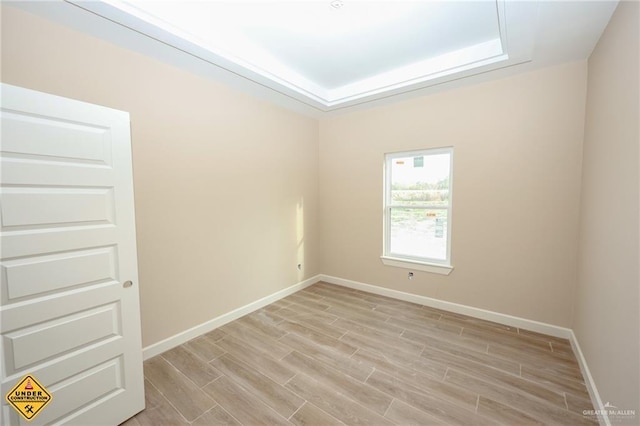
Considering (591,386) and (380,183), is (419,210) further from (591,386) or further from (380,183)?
(591,386)

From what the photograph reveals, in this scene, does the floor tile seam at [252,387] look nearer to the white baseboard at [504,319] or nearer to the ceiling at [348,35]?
the white baseboard at [504,319]

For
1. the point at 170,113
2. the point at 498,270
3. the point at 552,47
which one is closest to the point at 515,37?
the point at 552,47

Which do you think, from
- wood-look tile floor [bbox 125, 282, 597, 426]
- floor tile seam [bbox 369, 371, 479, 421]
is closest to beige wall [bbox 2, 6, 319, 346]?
wood-look tile floor [bbox 125, 282, 597, 426]

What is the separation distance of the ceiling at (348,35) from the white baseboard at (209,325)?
8.84 feet

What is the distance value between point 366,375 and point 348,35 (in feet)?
10.2

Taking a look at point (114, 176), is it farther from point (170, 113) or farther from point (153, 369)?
point (153, 369)

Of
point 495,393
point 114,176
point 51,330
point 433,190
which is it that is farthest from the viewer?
point 433,190

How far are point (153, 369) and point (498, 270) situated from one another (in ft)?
12.1

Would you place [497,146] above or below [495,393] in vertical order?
above

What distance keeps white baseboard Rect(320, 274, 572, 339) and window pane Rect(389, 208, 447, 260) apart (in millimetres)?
582

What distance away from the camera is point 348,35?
2.55 metres

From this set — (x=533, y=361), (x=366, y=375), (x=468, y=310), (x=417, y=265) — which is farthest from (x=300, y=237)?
(x=533, y=361)

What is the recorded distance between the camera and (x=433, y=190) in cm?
353

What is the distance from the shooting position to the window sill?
342 cm
